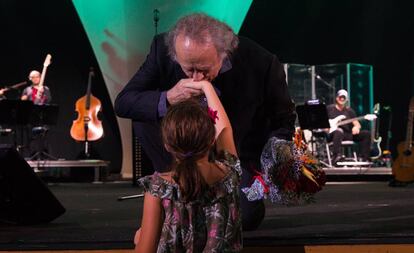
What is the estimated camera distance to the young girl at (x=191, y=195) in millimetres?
2027

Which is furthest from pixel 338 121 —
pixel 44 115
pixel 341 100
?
pixel 44 115

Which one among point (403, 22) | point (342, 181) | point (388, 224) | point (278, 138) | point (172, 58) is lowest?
point (342, 181)

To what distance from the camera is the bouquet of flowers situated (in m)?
2.89

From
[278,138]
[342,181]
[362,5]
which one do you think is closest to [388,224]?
[278,138]

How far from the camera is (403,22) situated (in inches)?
484

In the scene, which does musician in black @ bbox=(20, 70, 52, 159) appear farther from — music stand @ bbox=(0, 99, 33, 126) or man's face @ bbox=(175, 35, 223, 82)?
man's face @ bbox=(175, 35, 223, 82)

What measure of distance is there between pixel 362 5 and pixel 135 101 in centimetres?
981

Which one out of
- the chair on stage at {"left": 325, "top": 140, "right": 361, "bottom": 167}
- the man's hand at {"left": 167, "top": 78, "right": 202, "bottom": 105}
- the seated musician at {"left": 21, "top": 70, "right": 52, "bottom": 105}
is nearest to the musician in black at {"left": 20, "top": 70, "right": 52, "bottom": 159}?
the seated musician at {"left": 21, "top": 70, "right": 52, "bottom": 105}

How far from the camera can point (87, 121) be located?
33.4 ft

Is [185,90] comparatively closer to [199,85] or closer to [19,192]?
[199,85]

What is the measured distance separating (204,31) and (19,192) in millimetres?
1553

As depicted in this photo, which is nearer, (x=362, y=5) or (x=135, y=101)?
(x=135, y=101)

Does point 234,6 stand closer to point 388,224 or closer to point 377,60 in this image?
point 377,60

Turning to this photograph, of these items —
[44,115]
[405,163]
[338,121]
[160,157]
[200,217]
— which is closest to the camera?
[200,217]
